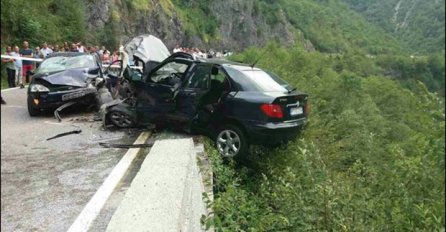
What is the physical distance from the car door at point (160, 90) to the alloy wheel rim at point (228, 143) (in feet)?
4.14

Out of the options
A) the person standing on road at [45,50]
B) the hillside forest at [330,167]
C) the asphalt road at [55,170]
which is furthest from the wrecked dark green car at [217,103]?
the person standing on road at [45,50]

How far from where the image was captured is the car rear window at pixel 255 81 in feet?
24.7

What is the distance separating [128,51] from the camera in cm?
1019

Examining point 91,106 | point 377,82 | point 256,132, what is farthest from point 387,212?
point 377,82

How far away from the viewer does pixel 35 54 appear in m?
5.38

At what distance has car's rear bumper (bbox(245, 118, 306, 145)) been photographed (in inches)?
278

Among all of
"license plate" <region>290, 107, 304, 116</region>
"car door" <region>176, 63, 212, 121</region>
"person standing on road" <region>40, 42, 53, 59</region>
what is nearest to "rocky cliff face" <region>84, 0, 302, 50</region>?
"person standing on road" <region>40, 42, 53, 59</region>

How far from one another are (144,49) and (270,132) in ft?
15.1

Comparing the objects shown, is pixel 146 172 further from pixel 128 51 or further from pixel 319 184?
pixel 128 51

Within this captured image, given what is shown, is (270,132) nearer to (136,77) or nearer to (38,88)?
(136,77)

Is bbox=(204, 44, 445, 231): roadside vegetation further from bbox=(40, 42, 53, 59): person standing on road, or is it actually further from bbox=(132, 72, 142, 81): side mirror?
bbox=(40, 42, 53, 59): person standing on road

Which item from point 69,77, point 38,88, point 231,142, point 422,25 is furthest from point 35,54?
point 422,25

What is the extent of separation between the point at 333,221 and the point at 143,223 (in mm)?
2972

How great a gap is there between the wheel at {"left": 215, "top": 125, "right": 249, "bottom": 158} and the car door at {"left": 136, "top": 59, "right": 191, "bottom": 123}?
1255mm
